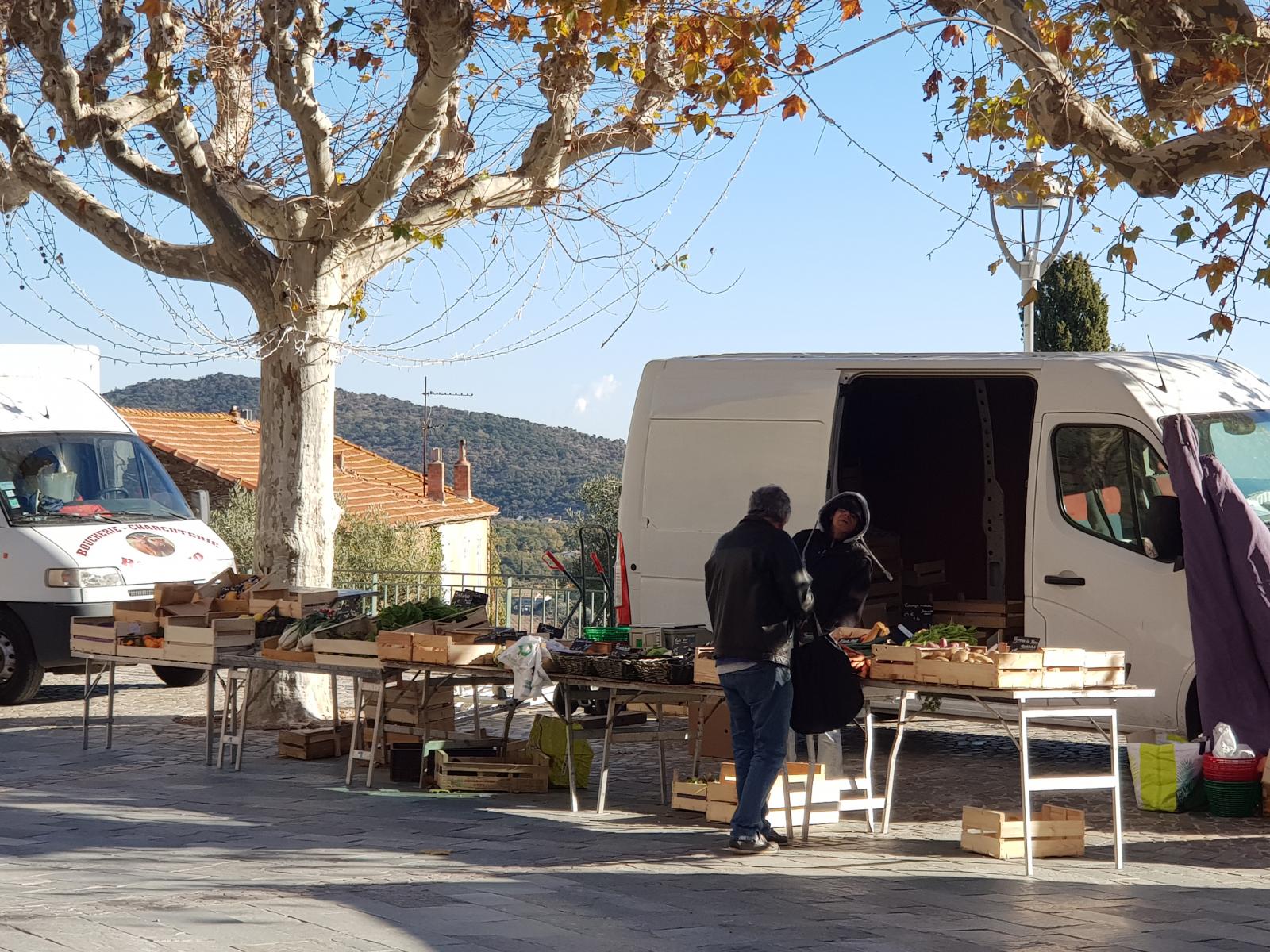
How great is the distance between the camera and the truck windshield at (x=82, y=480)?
14320 millimetres

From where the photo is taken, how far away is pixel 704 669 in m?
8.41

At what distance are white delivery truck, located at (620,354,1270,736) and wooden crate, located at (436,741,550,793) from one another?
1.79m

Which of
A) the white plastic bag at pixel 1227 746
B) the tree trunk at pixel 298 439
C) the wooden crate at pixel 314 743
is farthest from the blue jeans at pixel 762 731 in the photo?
the tree trunk at pixel 298 439

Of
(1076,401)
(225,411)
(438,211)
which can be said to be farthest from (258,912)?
(225,411)

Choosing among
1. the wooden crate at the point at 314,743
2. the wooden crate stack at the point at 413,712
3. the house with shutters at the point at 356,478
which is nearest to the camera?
the wooden crate stack at the point at 413,712

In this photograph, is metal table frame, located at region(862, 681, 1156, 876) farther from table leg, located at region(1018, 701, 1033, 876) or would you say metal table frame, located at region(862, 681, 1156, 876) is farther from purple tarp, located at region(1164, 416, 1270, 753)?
purple tarp, located at region(1164, 416, 1270, 753)

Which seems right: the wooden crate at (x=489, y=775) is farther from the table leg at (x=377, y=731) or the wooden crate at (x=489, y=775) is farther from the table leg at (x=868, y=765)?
the table leg at (x=868, y=765)

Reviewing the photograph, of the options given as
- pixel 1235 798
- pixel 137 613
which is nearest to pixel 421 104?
pixel 137 613

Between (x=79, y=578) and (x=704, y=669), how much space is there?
24.4ft

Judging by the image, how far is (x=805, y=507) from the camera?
10.7 metres

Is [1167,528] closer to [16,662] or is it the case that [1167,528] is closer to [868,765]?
[868,765]

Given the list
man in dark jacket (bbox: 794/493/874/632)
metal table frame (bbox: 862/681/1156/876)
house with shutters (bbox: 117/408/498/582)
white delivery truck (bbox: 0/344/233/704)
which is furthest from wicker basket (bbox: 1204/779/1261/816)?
house with shutters (bbox: 117/408/498/582)

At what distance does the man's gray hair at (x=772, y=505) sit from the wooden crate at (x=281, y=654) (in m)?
3.46

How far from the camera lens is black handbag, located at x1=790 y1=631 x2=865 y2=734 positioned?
26.0 ft
